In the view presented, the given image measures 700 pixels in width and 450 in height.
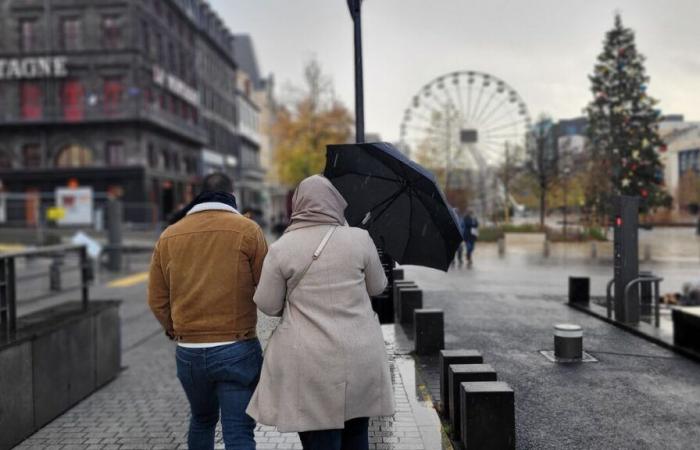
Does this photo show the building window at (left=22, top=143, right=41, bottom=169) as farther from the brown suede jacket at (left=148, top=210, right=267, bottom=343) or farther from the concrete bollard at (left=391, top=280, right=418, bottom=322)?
the brown suede jacket at (left=148, top=210, right=267, bottom=343)

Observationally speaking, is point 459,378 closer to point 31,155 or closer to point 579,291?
point 579,291

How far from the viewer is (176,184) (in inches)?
1965

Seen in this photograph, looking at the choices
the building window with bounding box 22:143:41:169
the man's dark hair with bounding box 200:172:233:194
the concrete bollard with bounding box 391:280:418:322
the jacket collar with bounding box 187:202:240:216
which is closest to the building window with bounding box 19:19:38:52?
the building window with bounding box 22:143:41:169

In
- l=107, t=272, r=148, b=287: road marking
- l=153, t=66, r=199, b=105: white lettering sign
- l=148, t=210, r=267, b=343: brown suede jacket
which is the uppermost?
l=153, t=66, r=199, b=105: white lettering sign

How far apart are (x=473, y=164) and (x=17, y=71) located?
91.1 ft

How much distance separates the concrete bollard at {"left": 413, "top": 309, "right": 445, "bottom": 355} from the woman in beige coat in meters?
4.70

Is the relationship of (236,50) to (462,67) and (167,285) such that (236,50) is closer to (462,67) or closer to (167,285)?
(462,67)

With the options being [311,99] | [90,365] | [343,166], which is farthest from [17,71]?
[343,166]

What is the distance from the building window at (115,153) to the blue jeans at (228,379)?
1638 inches

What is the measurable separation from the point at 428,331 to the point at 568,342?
1520 mm

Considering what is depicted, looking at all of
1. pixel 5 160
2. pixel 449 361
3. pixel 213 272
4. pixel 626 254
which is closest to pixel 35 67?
pixel 5 160

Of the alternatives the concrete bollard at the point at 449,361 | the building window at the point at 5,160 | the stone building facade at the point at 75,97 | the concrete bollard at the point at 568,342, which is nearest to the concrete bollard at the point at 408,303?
the concrete bollard at the point at 568,342

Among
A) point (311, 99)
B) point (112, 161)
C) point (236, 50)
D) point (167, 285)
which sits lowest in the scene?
point (167, 285)

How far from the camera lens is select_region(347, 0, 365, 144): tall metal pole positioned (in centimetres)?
602
